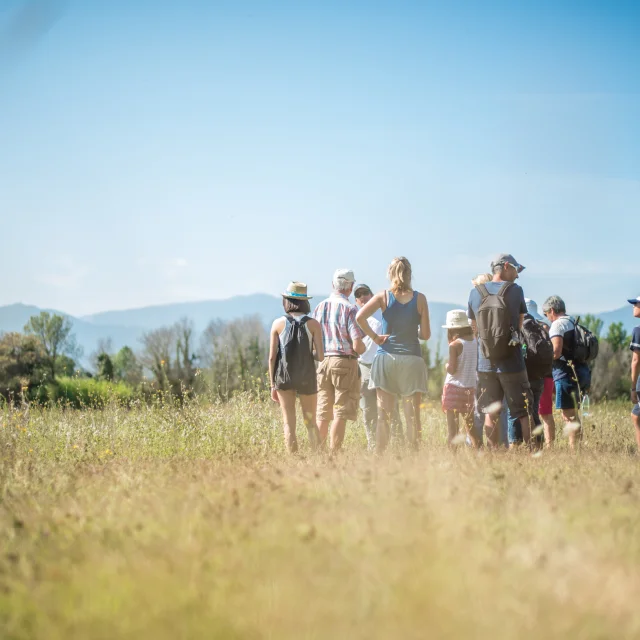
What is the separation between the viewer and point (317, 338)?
7980 millimetres

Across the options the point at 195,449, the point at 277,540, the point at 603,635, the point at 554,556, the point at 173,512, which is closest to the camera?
the point at 603,635

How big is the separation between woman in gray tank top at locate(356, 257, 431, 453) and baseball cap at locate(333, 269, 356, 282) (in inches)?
27.4

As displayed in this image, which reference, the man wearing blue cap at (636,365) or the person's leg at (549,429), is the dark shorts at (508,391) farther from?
the person's leg at (549,429)

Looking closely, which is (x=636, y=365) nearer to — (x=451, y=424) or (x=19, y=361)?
(x=451, y=424)

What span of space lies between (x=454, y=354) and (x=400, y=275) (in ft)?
4.14

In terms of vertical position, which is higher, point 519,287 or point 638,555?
point 519,287

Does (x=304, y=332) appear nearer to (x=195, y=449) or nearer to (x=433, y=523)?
(x=195, y=449)

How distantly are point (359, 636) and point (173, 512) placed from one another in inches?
77.9

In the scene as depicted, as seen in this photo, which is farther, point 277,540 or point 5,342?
point 5,342

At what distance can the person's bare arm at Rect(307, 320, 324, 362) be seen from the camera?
314 inches

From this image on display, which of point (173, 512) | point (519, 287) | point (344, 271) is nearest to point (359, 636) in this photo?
point (173, 512)

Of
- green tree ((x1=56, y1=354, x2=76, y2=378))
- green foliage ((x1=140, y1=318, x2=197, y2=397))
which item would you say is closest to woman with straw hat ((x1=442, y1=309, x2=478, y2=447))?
green foliage ((x1=140, y1=318, x2=197, y2=397))

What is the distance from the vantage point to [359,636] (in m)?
2.73

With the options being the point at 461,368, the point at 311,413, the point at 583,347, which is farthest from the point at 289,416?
the point at 583,347
